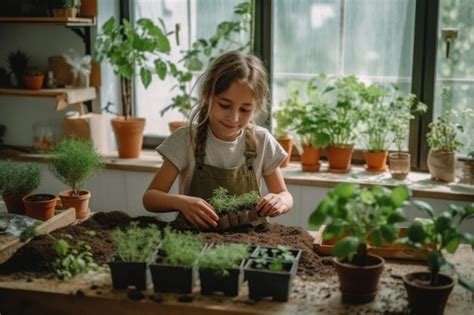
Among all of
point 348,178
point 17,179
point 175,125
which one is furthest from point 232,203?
point 175,125

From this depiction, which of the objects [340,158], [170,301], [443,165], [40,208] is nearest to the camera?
[170,301]

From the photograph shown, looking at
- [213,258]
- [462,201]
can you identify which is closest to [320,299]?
[213,258]

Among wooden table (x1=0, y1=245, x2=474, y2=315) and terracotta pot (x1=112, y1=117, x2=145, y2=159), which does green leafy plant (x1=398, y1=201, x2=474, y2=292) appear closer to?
wooden table (x1=0, y1=245, x2=474, y2=315)

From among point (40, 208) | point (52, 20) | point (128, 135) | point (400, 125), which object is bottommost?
point (40, 208)

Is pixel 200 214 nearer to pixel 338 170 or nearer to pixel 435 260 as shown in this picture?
pixel 435 260

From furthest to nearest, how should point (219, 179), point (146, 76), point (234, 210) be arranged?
point (146, 76), point (219, 179), point (234, 210)

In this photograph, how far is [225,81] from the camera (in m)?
2.46

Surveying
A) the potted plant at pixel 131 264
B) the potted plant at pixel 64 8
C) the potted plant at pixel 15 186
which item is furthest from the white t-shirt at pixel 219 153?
the potted plant at pixel 64 8

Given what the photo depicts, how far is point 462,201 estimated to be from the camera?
3.26m

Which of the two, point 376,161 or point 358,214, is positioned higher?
point 358,214

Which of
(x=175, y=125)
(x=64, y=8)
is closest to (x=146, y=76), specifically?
(x=175, y=125)

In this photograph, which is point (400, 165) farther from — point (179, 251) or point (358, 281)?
point (179, 251)

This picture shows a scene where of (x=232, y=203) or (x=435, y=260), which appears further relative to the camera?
(x=232, y=203)

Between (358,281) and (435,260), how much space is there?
201 millimetres
